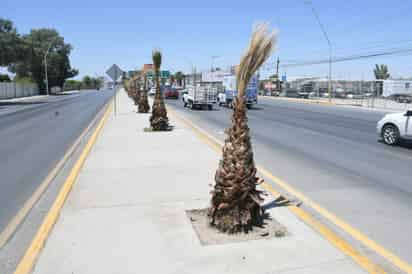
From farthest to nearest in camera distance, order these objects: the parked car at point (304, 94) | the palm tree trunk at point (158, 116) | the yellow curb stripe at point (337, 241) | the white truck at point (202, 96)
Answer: the parked car at point (304, 94) < the white truck at point (202, 96) < the palm tree trunk at point (158, 116) < the yellow curb stripe at point (337, 241)

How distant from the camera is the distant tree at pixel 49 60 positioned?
228 ft

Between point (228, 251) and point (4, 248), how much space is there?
2619mm

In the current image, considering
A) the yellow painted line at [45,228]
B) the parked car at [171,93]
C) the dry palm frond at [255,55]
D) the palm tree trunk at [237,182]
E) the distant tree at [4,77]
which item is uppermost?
the distant tree at [4,77]

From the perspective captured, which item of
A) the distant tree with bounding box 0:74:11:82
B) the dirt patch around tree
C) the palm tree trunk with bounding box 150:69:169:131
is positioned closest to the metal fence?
the distant tree with bounding box 0:74:11:82

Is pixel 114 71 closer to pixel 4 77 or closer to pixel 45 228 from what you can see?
pixel 45 228

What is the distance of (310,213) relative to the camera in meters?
5.25

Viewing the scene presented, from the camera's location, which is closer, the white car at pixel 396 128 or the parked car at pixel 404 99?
the white car at pixel 396 128

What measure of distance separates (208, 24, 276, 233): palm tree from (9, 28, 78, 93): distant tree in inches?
2775

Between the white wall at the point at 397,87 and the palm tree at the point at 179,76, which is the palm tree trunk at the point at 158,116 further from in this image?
the palm tree at the point at 179,76

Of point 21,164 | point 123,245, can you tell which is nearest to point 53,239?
point 123,245

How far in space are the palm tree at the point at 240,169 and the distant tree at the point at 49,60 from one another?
231 feet

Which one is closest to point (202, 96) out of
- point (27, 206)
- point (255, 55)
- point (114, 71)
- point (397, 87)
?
point (114, 71)

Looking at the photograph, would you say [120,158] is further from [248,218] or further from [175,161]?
[248,218]

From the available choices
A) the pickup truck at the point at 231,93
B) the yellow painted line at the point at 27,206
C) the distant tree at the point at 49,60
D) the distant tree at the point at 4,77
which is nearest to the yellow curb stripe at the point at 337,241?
the yellow painted line at the point at 27,206
